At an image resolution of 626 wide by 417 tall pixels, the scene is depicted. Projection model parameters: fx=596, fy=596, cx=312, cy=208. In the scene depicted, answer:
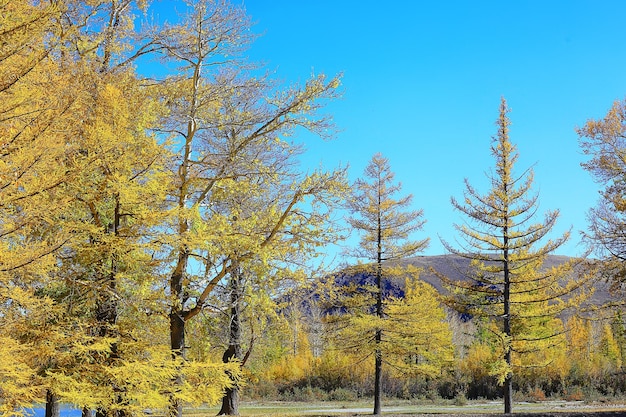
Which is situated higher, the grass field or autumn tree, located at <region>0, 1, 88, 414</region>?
autumn tree, located at <region>0, 1, 88, 414</region>

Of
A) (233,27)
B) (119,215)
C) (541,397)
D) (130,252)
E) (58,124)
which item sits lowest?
(541,397)

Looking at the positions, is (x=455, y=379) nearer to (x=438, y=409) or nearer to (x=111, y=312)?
(x=438, y=409)

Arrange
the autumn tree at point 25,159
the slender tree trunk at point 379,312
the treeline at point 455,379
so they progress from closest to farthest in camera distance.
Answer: the autumn tree at point 25,159 → the slender tree trunk at point 379,312 → the treeline at point 455,379

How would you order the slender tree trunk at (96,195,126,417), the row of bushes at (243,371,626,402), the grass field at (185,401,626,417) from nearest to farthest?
the slender tree trunk at (96,195,126,417) → the grass field at (185,401,626,417) → the row of bushes at (243,371,626,402)

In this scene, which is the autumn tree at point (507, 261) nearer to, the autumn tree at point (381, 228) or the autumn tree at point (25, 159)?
the autumn tree at point (381, 228)

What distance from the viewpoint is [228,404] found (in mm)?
18000

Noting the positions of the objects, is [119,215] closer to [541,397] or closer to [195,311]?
[195,311]

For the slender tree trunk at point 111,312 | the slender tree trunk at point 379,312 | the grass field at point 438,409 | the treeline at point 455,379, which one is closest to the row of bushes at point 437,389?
the treeline at point 455,379

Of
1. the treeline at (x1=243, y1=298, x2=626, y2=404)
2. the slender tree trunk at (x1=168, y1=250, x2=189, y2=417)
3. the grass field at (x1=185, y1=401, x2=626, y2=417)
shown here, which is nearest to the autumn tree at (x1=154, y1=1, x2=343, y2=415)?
the slender tree trunk at (x1=168, y1=250, x2=189, y2=417)

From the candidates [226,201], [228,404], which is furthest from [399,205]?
[226,201]

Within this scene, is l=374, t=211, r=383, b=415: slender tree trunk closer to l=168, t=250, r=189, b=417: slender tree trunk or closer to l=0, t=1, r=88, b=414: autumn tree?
l=168, t=250, r=189, b=417: slender tree trunk

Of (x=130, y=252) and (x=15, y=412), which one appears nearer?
(x=15, y=412)

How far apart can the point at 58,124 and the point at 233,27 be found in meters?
3.96

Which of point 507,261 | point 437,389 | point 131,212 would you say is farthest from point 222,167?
point 437,389
